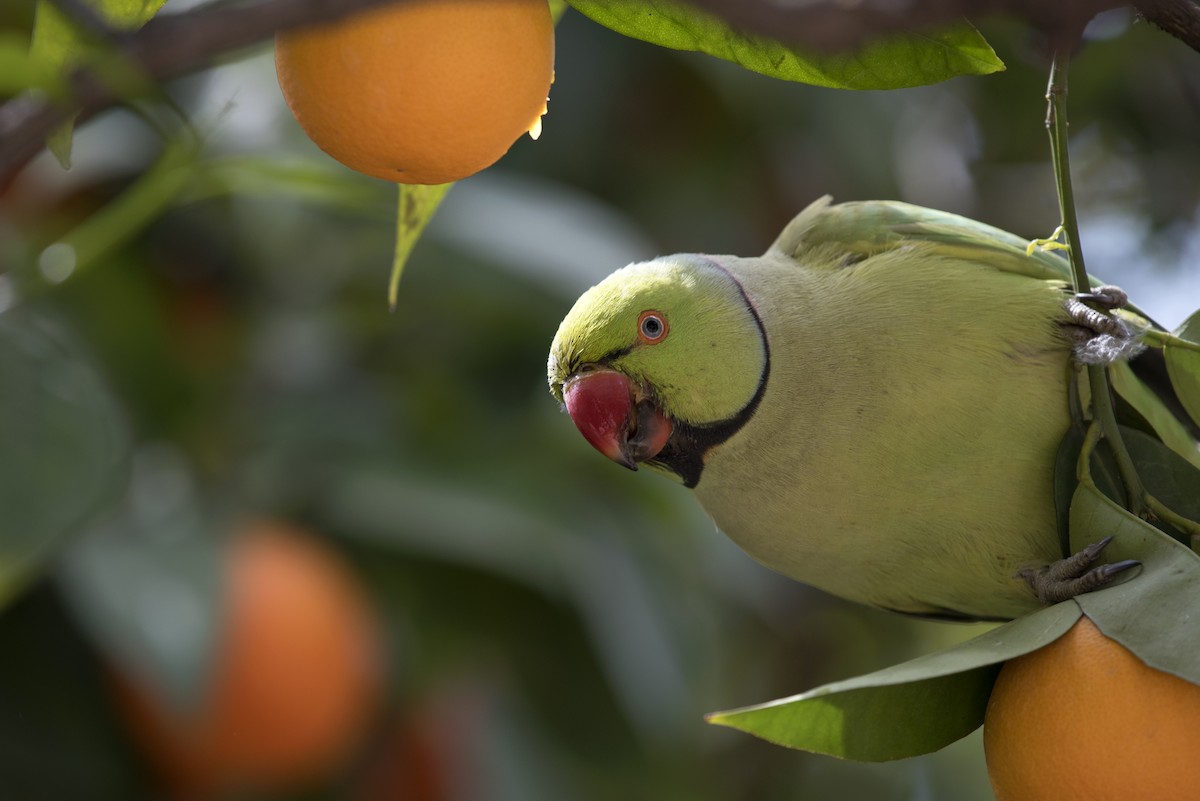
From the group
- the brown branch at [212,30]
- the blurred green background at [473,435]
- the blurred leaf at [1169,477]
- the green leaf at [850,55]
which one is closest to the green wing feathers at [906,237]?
the blurred leaf at [1169,477]

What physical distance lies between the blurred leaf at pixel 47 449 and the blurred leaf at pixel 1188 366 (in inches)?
42.4

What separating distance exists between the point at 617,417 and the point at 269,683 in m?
1.14

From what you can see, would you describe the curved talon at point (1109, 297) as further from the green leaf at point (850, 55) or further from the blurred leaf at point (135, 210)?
the blurred leaf at point (135, 210)

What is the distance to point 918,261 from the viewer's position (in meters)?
1.09

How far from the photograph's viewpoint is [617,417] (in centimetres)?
109

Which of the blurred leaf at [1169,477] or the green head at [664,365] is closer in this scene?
the blurred leaf at [1169,477]

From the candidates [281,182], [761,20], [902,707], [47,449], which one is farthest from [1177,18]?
[47,449]

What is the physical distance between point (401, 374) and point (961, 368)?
1.64m

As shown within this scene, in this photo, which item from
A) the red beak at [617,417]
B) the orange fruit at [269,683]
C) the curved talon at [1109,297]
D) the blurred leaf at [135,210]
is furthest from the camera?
the orange fruit at [269,683]

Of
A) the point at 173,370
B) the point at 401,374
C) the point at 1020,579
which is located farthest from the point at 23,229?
the point at 1020,579

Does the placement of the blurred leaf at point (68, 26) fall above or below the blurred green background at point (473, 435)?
above

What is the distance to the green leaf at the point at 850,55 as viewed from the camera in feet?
2.44

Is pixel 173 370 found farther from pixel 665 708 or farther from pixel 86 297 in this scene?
pixel 665 708

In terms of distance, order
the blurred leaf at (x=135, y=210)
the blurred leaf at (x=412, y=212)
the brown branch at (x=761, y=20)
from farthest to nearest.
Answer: the blurred leaf at (x=135, y=210)
the blurred leaf at (x=412, y=212)
the brown branch at (x=761, y=20)
